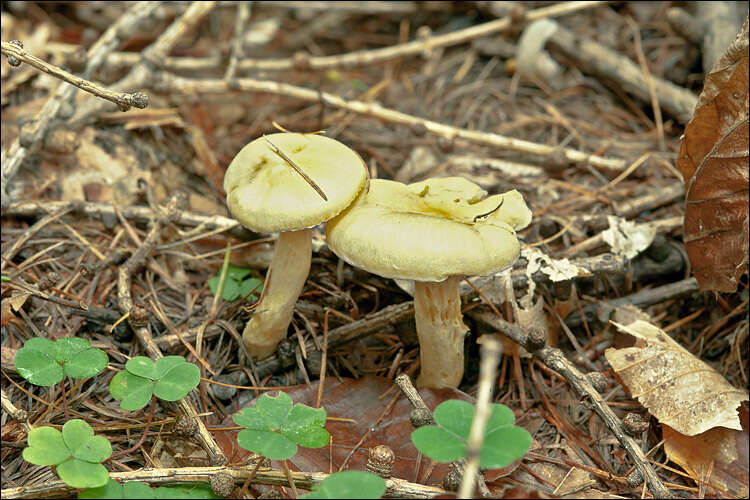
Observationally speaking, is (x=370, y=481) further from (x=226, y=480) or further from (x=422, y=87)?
(x=422, y=87)

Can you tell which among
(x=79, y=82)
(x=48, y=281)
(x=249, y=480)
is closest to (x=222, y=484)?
(x=249, y=480)

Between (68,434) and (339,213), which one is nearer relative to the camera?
(68,434)

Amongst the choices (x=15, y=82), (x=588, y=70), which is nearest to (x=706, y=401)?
(x=588, y=70)

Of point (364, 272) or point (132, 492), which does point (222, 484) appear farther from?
point (364, 272)

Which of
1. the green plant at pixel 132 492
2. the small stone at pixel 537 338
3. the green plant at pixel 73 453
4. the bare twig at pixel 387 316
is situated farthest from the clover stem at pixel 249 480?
the small stone at pixel 537 338

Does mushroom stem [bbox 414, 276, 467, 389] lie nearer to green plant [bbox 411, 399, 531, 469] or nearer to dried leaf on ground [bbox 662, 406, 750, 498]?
green plant [bbox 411, 399, 531, 469]
